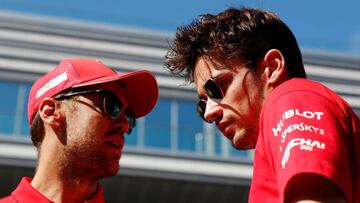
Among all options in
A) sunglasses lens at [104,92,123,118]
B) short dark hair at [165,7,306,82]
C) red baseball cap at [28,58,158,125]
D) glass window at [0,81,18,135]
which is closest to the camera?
short dark hair at [165,7,306,82]

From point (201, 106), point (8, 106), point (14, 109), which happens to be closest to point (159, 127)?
point (14, 109)

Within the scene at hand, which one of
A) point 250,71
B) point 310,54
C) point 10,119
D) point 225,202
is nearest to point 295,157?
point 250,71

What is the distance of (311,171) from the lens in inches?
78.2

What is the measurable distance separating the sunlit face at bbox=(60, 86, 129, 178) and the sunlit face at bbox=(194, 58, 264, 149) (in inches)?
35.7

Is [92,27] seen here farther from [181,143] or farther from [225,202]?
[225,202]

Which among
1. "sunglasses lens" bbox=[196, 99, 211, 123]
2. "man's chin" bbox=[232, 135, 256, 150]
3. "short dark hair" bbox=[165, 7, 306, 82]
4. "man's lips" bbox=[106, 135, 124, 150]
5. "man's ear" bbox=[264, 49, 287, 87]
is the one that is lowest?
"man's chin" bbox=[232, 135, 256, 150]

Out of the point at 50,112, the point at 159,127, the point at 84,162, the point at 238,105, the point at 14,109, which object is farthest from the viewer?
the point at 159,127

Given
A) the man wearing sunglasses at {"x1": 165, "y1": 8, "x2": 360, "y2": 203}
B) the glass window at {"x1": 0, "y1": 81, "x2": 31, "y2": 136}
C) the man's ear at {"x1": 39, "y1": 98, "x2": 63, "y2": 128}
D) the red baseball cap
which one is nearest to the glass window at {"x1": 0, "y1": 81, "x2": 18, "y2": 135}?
the glass window at {"x1": 0, "y1": 81, "x2": 31, "y2": 136}

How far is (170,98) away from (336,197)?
65.1 ft

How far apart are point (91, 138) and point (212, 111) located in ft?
3.33

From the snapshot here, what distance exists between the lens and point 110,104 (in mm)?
3609

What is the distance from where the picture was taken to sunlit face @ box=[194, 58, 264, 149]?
2.52 meters

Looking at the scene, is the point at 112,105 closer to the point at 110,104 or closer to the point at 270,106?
the point at 110,104

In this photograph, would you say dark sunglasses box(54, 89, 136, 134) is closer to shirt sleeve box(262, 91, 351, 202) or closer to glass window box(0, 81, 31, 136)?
shirt sleeve box(262, 91, 351, 202)
